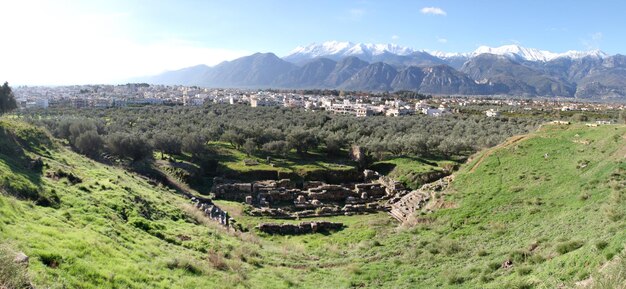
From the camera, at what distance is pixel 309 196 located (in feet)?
143

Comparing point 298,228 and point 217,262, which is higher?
point 217,262

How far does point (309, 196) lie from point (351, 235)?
13.4 m

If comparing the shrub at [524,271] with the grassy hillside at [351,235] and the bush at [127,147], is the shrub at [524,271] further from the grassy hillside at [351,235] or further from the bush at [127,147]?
the bush at [127,147]

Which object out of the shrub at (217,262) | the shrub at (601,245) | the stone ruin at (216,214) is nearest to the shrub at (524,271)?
the shrub at (601,245)

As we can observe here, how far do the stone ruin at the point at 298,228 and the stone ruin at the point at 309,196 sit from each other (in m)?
4.56

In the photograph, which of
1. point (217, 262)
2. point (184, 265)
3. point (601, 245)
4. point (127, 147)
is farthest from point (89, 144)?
point (601, 245)

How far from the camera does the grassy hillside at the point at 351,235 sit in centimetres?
1311

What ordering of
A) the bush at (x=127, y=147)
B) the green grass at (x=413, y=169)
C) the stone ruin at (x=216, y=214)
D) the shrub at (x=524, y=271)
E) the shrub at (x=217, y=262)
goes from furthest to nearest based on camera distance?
the bush at (x=127, y=147) < the green grass at (x=413, y=169) < the stone ruin at (x=216, y=214) < the shrub at (x=217, y=262) < the shrub at (x=524, y=271)

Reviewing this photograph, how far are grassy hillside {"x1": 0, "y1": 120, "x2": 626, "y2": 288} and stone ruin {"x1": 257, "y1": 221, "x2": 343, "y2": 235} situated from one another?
3.99ft

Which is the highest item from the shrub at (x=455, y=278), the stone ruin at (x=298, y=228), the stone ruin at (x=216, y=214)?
the shrub at (x=455, y=278)

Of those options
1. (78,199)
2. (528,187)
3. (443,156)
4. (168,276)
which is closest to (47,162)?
(78,199)

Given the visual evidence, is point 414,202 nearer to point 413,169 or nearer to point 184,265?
point 413,169

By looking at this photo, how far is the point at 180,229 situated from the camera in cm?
2317

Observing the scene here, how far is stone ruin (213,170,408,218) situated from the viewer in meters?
39.5
